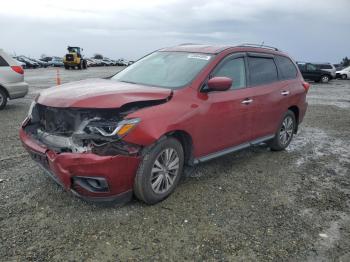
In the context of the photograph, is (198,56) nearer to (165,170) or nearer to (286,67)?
(165,170)

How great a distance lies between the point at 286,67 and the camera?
6.49 meters

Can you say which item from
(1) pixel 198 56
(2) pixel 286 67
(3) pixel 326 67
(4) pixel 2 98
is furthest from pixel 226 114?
(3) pixel 326 67

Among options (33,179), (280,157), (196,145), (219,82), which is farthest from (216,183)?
(33,179)

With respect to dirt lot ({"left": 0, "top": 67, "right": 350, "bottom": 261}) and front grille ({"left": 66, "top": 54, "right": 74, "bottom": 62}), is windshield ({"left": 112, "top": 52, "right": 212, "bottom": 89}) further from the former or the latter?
front grille ({"left": 66, "top": 54, "right": 74, "bottom": 62})

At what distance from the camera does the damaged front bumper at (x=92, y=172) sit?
350 centimetres

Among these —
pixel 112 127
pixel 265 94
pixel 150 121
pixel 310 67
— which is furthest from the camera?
pixel 310 67

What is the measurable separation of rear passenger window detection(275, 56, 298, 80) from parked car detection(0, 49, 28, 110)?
7184 mm

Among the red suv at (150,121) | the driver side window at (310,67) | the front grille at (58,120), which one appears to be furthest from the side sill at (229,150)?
the driver side window at (310,67)

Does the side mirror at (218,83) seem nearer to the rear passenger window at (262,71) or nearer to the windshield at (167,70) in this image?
the windshield at (167,70)

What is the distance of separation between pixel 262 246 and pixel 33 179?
2950 millimetres

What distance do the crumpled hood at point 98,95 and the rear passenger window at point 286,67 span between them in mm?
2888

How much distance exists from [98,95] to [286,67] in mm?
3998

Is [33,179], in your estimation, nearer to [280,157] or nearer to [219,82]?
[219,82]

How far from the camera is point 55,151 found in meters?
3.70
